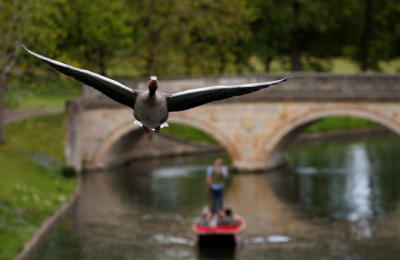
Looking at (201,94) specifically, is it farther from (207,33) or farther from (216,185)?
(207,33)

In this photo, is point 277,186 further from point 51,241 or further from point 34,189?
point 51,241

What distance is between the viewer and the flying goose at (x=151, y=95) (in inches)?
336

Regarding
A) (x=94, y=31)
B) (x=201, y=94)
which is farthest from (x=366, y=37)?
(x=201, y=94)

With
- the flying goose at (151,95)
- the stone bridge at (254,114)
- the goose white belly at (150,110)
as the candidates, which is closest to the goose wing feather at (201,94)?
the flying goose at (151,95)

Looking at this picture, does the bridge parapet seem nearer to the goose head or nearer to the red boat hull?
the red boat hull

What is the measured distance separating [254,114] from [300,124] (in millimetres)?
2441

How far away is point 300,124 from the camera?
173 feet

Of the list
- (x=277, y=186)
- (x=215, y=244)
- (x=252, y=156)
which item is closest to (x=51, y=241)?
(x=215, y=244)

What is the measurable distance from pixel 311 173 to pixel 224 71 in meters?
15.9

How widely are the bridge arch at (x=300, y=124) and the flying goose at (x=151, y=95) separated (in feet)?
139

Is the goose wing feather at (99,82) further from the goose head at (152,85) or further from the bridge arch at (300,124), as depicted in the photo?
the bridge arch at (300,124)

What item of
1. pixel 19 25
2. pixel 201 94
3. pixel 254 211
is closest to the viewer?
pixel 201 94

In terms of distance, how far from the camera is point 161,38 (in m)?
61.9

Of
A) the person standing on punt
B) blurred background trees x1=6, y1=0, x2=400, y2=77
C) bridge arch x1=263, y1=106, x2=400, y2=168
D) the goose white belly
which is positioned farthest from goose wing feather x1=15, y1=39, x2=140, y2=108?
bridge arch x1=263, y1=106, x2=400, y2=168
